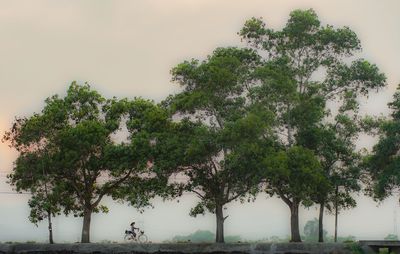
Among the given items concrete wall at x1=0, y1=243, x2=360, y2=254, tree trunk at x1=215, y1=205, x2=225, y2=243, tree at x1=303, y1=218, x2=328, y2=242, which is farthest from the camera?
tree at x1=303, y1=218, x2=328, y2=242

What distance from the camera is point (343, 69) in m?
54.6

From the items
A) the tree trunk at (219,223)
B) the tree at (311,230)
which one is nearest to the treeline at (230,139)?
the tree trunk at (219,223)

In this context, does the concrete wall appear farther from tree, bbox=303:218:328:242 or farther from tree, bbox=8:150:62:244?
tree, bbox=303:218:328:242

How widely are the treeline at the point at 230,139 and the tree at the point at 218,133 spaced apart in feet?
0.32

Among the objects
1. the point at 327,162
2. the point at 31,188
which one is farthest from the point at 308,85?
the point at 31,188

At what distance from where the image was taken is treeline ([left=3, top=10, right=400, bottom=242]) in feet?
163

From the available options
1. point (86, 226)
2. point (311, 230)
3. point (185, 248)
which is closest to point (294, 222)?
point (185, 248)

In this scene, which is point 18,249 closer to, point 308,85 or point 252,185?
point 252,185

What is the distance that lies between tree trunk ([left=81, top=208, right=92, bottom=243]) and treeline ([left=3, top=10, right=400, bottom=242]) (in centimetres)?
9

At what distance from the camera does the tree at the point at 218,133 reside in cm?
4894

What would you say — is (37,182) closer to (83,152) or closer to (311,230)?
(83,152)

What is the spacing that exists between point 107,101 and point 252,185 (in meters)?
15.6

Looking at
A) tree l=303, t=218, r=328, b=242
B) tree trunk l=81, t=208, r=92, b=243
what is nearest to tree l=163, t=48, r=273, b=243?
tree trunk l=81, t=208, r=92, b=243

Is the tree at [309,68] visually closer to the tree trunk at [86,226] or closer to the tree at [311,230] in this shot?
the tree trunk at [86,226]
